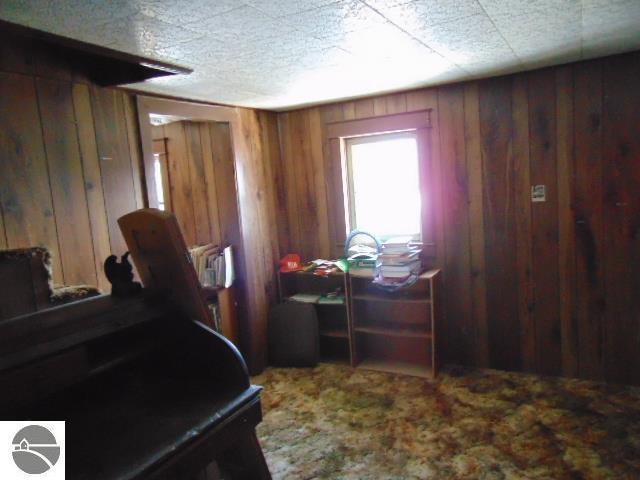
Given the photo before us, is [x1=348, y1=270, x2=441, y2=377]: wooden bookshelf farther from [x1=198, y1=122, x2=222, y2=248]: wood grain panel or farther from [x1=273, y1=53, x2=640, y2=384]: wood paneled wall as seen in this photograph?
[x1=198, y1=122, x2=222, y2=248]: wood grain panel

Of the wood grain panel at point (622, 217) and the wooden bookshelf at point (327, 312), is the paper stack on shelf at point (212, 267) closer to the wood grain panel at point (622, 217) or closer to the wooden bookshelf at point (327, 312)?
the wooden bookshelf at point (327, 312)

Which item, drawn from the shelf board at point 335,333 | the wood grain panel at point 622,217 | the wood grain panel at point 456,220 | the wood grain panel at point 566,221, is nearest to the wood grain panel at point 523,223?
the wood grain panel at point 566,221

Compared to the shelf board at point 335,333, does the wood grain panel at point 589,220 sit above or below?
above

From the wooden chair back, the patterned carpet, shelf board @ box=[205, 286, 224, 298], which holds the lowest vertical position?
the patterned carpet

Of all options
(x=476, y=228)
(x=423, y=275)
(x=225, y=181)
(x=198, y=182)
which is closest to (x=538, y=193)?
(x=476, y=228)

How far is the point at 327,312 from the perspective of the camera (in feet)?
12.9

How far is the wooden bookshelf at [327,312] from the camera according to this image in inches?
150

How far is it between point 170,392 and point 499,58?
234 cm

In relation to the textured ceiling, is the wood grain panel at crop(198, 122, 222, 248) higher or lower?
lower

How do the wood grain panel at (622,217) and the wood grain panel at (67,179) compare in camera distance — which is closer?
the wood grain panel at (67,179)

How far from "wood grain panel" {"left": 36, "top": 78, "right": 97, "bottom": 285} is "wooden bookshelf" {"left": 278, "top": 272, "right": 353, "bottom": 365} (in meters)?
1.78

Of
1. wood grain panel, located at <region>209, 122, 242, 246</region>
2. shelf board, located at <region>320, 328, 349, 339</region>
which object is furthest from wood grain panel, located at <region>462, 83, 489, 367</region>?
wood grain panel, located at <region>209, 122, 242, 246</region>

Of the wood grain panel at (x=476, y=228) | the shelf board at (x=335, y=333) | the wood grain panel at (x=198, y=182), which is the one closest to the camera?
the wood grain panel at (x=476, y=228)

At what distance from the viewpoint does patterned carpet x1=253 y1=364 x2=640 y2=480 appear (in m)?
2.32
